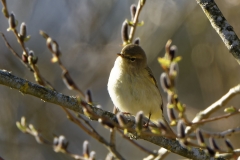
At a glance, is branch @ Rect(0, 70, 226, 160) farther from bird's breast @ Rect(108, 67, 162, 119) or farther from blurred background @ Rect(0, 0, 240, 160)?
blurred background @ Rect(0, 0, 240, 160)

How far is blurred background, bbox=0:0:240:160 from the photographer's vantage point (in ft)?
20.6

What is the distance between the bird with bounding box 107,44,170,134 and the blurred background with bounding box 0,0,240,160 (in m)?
1.83

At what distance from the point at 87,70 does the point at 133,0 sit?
1794 mm

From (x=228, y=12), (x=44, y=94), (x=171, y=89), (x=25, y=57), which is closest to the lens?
(x=171, y=89)

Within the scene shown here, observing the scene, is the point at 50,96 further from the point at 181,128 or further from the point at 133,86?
the point at 133,86

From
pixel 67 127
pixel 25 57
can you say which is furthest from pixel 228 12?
pixel 25 57

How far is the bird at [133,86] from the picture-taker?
12.8 ft

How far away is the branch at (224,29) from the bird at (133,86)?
1171mm

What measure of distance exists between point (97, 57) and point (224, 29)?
3.75m

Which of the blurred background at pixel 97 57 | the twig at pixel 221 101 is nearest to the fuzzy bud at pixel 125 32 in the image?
the twig at pixel 221 101

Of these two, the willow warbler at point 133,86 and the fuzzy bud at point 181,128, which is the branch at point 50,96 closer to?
the fuzzy bud at point 181,128

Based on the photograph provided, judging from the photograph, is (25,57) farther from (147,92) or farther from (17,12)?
(17,12)

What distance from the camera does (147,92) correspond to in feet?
13.1

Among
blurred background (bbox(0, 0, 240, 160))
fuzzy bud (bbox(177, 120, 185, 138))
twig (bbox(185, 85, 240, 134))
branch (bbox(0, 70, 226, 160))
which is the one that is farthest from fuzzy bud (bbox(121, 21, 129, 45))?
blurred background (bbox(0, 0, 240, 160))
